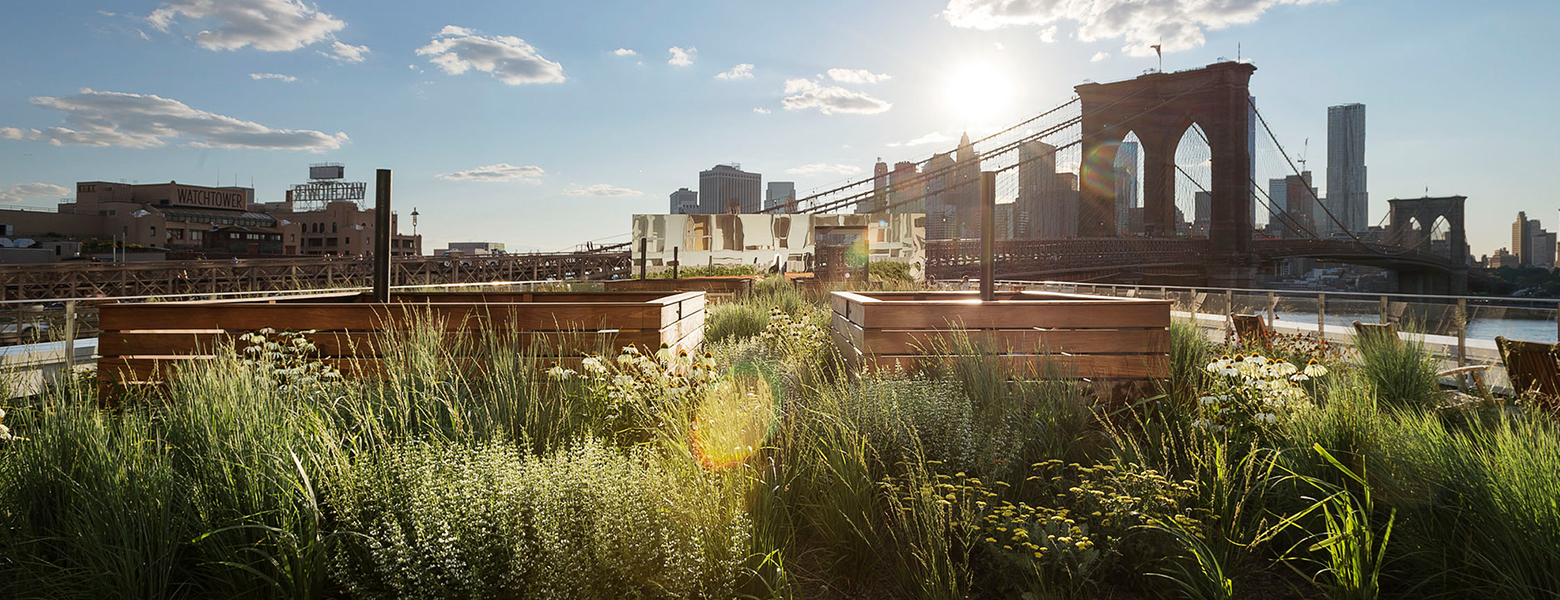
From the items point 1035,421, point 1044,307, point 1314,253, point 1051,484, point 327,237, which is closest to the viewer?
point 1051,484

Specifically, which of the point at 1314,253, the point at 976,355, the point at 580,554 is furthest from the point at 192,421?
the point at 1314,253

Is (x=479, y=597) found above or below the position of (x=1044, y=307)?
below

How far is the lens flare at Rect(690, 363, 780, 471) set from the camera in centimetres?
314

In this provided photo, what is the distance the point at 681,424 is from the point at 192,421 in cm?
170

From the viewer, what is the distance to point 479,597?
2406 mm

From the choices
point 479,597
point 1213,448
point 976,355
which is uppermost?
point 976,355

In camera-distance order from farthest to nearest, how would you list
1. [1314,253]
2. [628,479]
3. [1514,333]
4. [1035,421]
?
[1314,253]
[1514,333]
[1035,421]
[628,479]

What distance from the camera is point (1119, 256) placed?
134ft

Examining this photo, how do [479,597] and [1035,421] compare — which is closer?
[479,597]

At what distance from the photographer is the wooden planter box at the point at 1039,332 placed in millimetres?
5051

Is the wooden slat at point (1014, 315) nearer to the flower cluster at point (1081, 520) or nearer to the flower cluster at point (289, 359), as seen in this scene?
the flower cluster at point (1081, 520)

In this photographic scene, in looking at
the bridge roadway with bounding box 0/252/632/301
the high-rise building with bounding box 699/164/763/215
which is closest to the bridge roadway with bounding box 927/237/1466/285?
the bridge roadway with bounding box 0/252/632/301

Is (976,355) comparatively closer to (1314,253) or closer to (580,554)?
(580,554)

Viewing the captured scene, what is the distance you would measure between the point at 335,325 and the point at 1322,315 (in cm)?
1061
